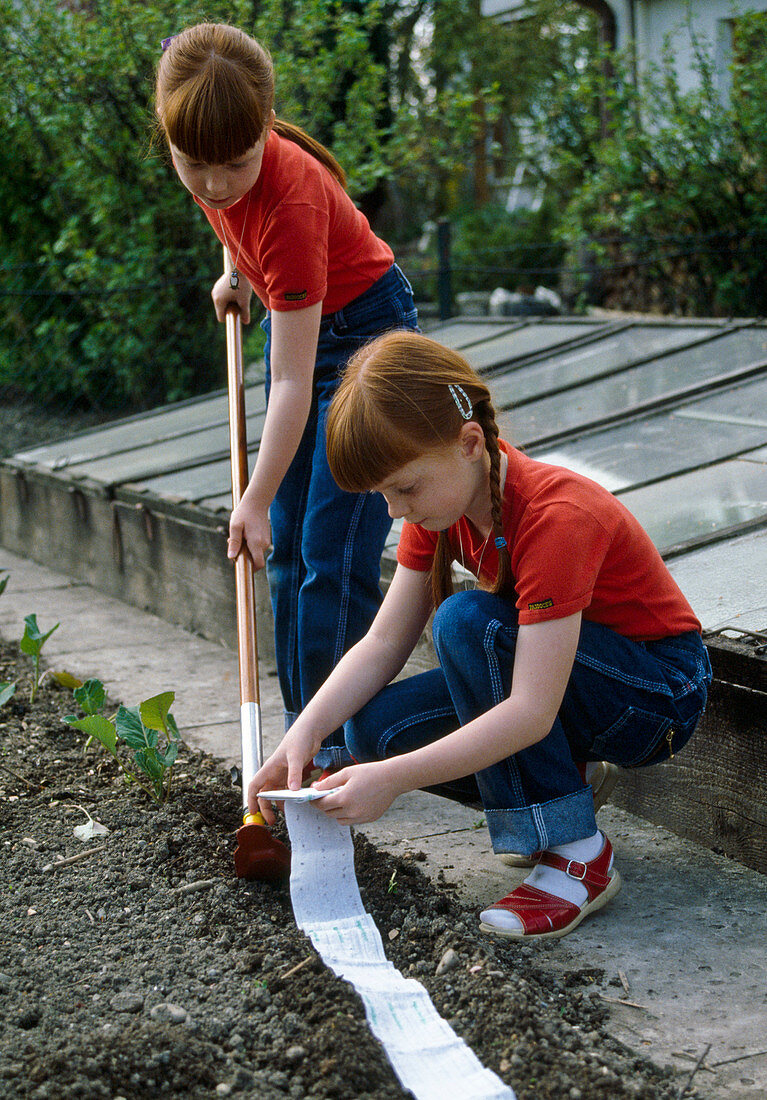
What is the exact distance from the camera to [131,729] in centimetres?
241

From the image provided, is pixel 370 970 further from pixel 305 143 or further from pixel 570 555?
pixel 305 143

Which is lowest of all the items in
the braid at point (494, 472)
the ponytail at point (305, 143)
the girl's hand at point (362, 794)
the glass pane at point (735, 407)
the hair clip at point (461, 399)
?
the girl's hand at point (362, 794)

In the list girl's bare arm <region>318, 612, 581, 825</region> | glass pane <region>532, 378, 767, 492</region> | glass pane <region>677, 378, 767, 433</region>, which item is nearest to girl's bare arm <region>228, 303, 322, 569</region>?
girl's bare arm <region>318, 612, 581, 825</region>

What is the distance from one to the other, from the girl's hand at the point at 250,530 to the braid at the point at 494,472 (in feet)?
1.76

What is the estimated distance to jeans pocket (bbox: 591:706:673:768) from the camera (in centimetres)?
195

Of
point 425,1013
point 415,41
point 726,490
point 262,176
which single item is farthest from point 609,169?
point 415,41

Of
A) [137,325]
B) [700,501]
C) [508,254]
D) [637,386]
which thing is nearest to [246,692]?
[700,501]

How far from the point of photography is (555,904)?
75.8 inches

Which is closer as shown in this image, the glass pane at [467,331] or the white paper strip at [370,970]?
the white paper strip at [370,970]

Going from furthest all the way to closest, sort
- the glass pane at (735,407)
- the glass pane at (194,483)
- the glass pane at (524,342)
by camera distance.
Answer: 1. the glass pane at (524,342)
2. the glass pane at (194,483)
3. the glass pane at (735,407)

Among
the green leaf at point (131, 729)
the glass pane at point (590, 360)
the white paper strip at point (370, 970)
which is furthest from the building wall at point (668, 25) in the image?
the white paper strip at point (370, 970)

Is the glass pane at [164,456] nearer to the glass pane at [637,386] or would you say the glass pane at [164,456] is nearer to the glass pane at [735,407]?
the glass pane at [637,386]

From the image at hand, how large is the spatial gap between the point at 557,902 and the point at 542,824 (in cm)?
14

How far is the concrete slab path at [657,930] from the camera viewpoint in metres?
1.58
